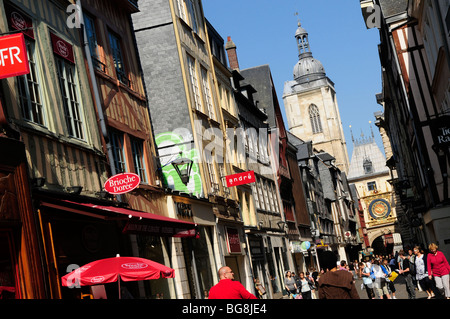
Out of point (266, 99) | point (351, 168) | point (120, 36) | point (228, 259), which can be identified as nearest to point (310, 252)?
point (266, 99)

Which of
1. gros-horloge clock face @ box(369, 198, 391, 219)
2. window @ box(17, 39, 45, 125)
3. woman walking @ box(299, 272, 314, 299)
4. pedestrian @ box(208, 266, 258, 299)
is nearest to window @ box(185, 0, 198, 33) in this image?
→ woman walking @ box(299, 272, 314, 299)

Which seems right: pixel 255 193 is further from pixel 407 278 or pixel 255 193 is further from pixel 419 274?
pixel 419 274

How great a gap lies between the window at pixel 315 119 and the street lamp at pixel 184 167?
114 m

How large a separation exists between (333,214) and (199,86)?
43.3 m

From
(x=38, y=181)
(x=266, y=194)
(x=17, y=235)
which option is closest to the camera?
(x=17, y=235)

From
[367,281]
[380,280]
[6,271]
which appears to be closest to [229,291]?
[6,271]

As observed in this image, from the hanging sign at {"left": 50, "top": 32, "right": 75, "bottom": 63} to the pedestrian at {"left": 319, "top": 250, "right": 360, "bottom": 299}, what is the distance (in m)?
7.14

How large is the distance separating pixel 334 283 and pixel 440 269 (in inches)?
295

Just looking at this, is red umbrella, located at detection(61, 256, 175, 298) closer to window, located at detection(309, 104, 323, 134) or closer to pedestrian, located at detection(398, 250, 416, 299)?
pedestrian, located at detection(398, 250, 416, 299)

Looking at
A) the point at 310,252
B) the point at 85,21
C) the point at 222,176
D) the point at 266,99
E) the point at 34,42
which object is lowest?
the point at 310,252

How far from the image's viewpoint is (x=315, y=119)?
132 m

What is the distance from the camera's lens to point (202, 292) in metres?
19.2

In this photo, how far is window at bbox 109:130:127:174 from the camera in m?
15.0

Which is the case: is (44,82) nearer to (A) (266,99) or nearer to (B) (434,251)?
(B) (434,251)
